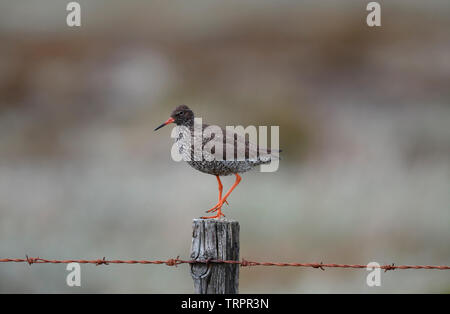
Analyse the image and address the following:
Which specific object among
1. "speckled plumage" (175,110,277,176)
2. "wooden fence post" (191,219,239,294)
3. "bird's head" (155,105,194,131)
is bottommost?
"wooden fence post" (191,219,239,294)

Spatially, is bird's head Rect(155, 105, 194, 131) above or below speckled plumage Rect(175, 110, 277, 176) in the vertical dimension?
above

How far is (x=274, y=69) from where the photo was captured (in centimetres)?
2367

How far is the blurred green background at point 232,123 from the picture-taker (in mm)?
15781

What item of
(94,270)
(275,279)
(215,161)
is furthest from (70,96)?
(215,161)

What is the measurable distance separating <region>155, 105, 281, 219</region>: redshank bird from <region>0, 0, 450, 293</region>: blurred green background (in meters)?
7.27

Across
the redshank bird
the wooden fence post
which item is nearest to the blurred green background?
the redshank bird

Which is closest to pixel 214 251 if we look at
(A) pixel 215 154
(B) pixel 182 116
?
(A) pixel 215 154

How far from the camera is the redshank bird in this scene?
7.00m

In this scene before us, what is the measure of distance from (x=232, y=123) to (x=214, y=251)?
13645 mm

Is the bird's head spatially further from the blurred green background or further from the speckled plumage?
the blurred green background

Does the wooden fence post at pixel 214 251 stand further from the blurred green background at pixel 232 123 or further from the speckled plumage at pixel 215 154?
the blurred green background at pixel 232 123

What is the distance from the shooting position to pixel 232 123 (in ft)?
62.4

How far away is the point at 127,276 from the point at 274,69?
10729 millimetres
